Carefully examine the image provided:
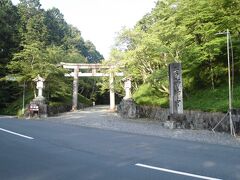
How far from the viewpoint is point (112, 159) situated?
24.1 ft

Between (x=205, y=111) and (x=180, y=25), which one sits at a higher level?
(x=180, y=25)

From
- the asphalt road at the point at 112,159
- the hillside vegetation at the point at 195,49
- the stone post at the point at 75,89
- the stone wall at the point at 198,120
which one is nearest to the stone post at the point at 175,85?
the stone wall at the point at 198,120

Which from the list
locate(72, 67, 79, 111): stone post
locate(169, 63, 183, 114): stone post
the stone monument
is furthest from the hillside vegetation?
locate(72, 67, 79, 111): stone post

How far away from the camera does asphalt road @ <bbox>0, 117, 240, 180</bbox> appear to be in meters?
5.95

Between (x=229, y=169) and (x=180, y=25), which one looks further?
(x=180, y=25)

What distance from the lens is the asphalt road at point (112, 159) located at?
5.95 metres

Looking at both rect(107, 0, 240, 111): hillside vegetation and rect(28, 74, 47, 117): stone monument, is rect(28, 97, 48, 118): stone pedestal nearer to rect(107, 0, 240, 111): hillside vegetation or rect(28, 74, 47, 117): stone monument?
rect(28, 74, 47, 117): stone monument

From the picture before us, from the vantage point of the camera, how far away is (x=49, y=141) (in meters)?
9.96

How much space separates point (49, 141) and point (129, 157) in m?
3.26

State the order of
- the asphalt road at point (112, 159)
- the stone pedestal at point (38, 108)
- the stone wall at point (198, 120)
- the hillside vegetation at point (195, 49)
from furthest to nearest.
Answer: the stone pedestal at point (38, 108), the hillside vegetation at point (195, 49), the stone wall at point (198, 120), the asphalt road at point (112, 159)

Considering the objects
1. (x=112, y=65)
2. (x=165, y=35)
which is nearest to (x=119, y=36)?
(x=112, y=65)

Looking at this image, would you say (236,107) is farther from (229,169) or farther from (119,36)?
(119,36)

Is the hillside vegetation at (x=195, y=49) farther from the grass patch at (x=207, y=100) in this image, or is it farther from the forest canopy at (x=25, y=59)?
the forest canopy at (x=25, y=59)

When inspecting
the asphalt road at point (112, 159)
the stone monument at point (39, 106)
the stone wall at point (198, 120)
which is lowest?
the asphalt road at point (112, 159)
